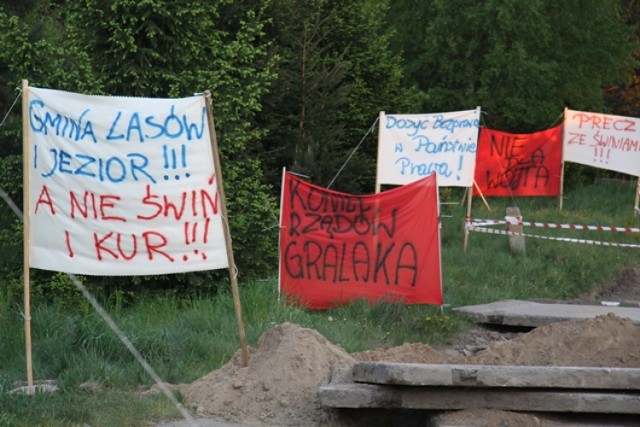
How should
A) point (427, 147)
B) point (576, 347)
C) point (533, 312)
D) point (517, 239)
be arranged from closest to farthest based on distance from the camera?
point (576, 347) → point (533, 312) → point (427, 147) → point (517, 239)

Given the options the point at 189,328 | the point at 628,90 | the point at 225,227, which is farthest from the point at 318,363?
the point at 628,90

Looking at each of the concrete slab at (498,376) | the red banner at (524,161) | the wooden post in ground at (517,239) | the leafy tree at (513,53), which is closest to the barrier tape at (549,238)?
the wooden post in ground at (517,239)

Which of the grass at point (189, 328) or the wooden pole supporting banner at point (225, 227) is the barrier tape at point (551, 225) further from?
the wooden pole supporting banner at point (225, 227)

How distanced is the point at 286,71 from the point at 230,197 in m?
4.78

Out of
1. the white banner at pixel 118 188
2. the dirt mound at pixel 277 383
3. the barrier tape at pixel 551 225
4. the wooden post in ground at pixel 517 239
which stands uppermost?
the white banner at pixel 118 188

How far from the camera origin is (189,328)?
11.2 metres

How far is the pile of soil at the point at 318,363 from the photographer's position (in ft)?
28.6

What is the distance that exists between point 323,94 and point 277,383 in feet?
37.0

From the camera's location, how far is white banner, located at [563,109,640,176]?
2495cm

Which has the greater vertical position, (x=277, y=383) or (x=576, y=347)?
(x=576, y=347)

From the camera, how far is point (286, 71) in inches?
762

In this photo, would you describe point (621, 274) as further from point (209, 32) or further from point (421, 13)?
point (421, 13)

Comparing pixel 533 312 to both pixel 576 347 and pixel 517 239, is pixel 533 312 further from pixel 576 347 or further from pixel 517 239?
pixel 517 239

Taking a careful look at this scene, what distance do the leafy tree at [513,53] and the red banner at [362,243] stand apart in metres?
16.1
